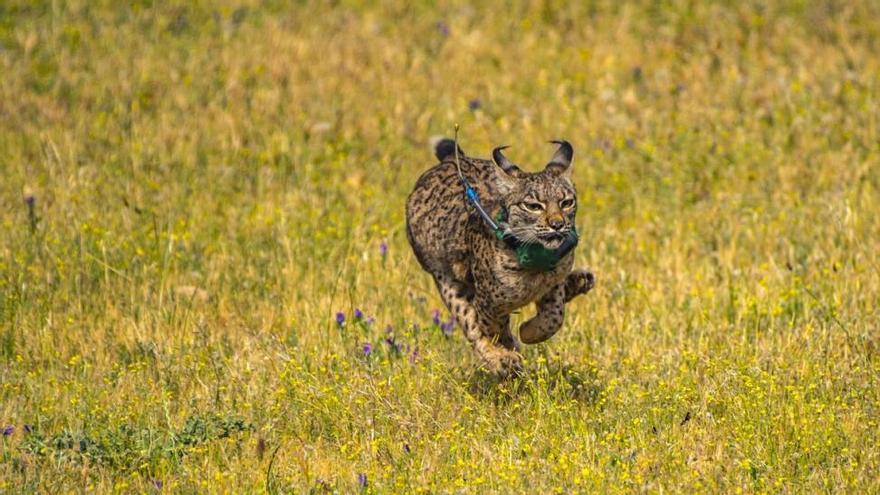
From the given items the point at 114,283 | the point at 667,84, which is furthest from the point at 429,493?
the point at 667,84

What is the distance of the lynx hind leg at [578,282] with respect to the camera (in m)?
7.58

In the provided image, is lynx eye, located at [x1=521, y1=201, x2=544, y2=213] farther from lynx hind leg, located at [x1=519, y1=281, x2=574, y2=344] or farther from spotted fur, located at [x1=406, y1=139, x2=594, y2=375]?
lynx hind leg, located at [x1=519, y1=281, x2=574, y2=344]

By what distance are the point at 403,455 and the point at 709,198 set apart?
5.02 m

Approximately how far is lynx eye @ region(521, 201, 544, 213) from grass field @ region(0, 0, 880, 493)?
98cm

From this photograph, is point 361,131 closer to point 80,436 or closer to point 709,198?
point 709,198

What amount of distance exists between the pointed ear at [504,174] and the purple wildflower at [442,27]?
288 inches

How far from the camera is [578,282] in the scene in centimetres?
759

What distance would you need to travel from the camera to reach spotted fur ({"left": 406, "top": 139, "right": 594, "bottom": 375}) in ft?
22.7

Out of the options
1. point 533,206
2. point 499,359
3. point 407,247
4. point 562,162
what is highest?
point 562,162

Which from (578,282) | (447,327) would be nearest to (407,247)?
(447,327)

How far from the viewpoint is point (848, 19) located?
45.1ft

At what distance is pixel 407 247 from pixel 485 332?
249cm

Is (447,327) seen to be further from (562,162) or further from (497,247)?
(562,162)

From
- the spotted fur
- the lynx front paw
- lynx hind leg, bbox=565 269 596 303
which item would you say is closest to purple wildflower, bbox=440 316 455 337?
the spotted fur
